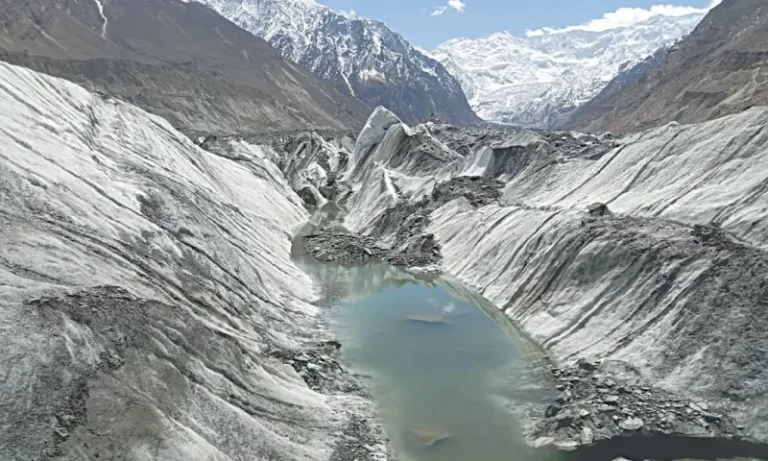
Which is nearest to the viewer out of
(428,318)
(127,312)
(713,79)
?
(127,312)

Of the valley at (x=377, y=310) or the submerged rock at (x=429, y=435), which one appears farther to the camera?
the submerged rock at (x=429, y=435)

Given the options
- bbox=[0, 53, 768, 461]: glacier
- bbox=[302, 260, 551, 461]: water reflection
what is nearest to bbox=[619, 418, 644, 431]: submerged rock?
bbox=[0, 53, 768, 461]: glacier

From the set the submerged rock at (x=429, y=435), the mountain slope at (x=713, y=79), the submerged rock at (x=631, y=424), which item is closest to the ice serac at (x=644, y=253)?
the submerged rock at (x=631, y=424)

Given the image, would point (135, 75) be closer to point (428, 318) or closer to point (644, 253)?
point (428, 318)

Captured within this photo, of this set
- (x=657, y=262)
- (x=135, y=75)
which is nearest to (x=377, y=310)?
(x=657, y=262)

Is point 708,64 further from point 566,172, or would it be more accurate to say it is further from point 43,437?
point 43,437

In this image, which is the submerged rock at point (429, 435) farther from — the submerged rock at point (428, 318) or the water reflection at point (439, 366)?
the submerged rock at point (428, 318)

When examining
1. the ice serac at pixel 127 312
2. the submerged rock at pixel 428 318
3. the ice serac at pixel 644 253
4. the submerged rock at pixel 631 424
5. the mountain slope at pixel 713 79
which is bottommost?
the ice serac at pixel 127 312

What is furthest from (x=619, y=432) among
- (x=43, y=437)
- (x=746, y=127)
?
(x=746, y=127)
